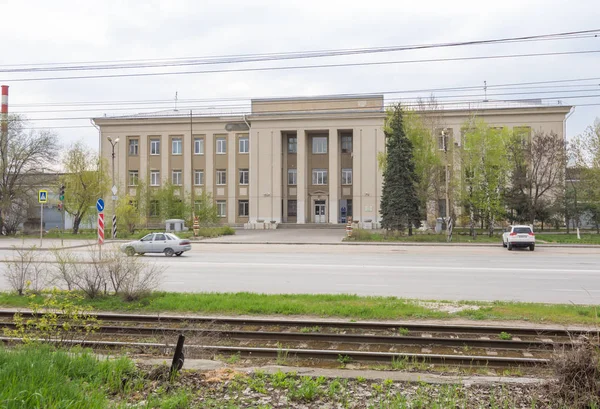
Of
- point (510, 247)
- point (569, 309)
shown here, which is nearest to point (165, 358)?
point (569, 309)

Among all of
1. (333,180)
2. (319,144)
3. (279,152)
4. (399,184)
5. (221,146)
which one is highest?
(319,144)

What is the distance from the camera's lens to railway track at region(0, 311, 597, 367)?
7.86 m

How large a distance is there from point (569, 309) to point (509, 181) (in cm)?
3717

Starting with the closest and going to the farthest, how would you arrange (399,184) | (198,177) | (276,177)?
1. (399,184)
2. (276,177)
3. (198,177)

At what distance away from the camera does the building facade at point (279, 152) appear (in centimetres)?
5722

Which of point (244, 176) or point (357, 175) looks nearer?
point (357, 175)

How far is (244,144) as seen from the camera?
205ft

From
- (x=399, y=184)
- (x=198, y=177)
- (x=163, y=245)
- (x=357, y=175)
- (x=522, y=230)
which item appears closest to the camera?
(x=163, y=245)

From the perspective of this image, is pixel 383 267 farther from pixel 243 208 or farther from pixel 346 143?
pixel 243 208

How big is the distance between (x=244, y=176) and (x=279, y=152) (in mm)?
6184

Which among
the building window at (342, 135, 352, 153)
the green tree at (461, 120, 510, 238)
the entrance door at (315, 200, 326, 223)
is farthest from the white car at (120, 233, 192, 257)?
the building window at (342, 135, 352, 153)

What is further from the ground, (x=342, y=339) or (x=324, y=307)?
(x=324, y=307)

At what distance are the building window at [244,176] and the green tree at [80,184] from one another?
59.6 feet

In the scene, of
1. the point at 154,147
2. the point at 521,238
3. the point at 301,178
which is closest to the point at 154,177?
the point at 154,147
